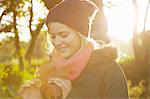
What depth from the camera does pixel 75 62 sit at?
131 inches

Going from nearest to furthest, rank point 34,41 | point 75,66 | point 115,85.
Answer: point 115,85
point 75,66
point 34,41

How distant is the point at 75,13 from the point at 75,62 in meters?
0.36

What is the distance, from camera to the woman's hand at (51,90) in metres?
3.21

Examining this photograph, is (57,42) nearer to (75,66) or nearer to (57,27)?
(57,27)

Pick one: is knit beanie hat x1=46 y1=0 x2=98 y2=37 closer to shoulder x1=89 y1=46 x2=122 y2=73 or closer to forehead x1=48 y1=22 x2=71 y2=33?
forehead x1=48 y1=22 x2=71 y2=33

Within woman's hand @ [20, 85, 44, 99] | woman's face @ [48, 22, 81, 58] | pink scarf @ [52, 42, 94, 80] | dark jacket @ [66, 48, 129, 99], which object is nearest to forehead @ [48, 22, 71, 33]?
woman's face @ [48, 22, 81, 58]

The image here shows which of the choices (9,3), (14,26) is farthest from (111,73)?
(14,26)

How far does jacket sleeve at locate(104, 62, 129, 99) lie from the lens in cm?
322

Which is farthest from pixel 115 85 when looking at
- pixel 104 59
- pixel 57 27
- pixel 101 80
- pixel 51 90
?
pixel 57 27

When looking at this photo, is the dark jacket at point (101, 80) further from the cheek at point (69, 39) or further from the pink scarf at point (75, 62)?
the cheek at point (69, 39)

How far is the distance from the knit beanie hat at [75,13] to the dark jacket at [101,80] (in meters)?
0.23

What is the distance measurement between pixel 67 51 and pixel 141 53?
57.5 ft

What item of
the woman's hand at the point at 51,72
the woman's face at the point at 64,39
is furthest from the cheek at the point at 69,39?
the woman's hand at the point at 51,72

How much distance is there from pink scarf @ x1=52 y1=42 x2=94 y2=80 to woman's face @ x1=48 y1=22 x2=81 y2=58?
4 cm
